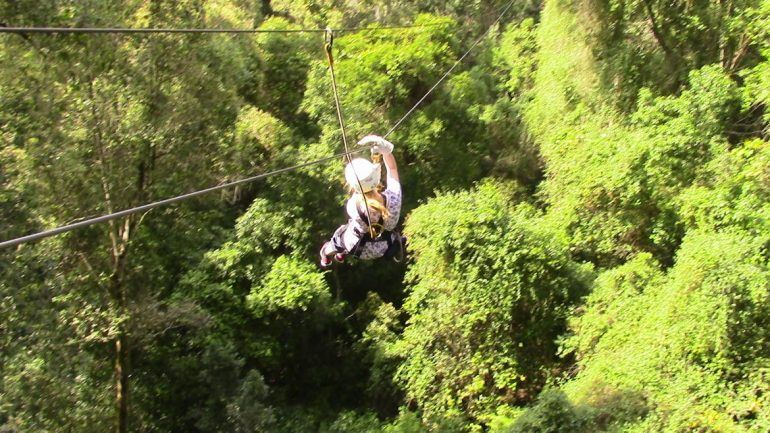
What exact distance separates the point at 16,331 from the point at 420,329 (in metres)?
4.09

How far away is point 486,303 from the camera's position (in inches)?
281

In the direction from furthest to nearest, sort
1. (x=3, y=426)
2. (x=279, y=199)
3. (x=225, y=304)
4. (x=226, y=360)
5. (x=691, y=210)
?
(x=279, y=199) → (x=225, y=304) → (x=226, y=360) → (x=691, y=210) → (x=3, y=426)

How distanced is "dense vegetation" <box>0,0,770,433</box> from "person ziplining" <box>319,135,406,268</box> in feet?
9.19

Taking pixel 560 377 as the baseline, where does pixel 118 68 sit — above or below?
above

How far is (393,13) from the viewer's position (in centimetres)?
1198

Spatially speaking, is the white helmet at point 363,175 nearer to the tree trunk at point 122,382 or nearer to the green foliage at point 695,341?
the green foliage at point 695,341

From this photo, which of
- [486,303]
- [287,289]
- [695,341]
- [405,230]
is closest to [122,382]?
[287,289]

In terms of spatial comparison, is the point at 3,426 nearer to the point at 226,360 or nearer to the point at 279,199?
the point at 226,360

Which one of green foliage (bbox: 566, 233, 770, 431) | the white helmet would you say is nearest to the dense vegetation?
green foliage (bbox: 566, 233, 770, 431)

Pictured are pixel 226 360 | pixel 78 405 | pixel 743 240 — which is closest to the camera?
pixel 743 240

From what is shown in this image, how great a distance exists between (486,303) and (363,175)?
4217mm

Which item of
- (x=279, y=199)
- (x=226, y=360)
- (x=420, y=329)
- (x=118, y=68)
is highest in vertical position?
(x=118, y=68)

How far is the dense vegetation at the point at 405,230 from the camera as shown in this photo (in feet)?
18.4

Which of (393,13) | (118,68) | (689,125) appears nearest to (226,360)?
(118,68)
